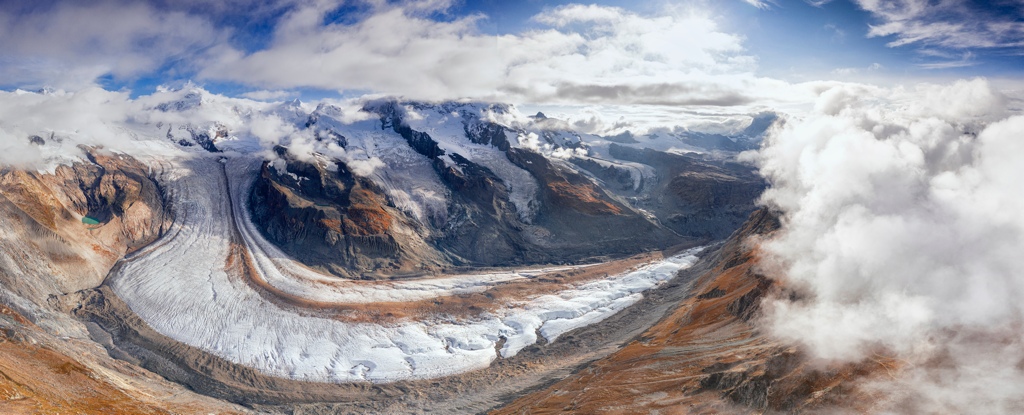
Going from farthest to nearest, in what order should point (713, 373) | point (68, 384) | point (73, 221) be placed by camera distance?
point (73, 221), point (68, 384), point (713, 373)

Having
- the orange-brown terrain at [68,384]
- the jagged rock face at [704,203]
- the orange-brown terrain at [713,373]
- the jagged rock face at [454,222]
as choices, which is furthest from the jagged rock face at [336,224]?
the jagged rock face at [704,203]

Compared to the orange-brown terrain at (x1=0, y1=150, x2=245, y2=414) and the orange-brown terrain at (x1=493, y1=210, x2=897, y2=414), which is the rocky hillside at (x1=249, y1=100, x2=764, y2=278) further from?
the orange-brown terrain at (x1=493, y1=210, x2=897, y2=414)

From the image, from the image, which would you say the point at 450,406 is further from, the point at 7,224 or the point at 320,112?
the point at 320,112

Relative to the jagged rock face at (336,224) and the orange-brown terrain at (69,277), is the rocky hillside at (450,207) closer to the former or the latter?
the jagged rock face at (336,224)

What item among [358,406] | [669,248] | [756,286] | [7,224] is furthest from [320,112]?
[756,286]

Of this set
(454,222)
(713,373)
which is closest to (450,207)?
(454,222)

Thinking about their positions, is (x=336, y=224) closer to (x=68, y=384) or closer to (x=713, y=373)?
(x=68, y=384)

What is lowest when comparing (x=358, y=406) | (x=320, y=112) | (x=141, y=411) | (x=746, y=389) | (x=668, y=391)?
(x=358, y=406)

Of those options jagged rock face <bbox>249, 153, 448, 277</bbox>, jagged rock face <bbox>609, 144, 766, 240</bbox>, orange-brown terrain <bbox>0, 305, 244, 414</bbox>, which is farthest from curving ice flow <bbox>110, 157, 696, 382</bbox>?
jagged rock face <bbox>609, 144, 766, 240</bbox>
